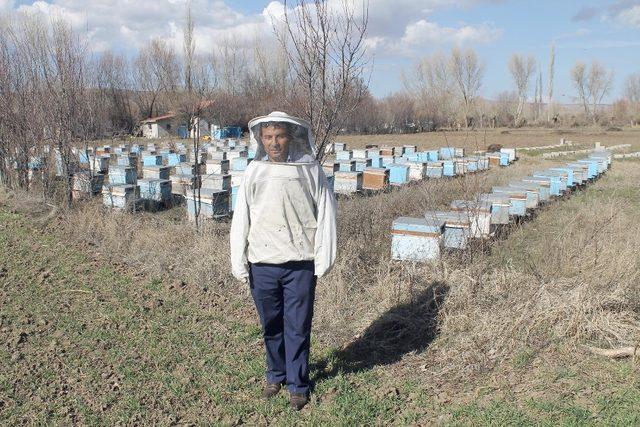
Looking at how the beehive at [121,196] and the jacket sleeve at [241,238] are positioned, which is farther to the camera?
the beehive at [121,196]

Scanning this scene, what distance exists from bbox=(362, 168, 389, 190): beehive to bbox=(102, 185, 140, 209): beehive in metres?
5.69

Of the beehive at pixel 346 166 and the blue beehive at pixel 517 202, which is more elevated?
the beehive at pixel 346 166

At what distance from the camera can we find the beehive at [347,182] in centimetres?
1235

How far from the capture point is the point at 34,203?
31.9ft

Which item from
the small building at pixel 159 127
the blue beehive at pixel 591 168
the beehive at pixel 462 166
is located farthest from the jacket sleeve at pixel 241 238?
the small building at pixel 159 127

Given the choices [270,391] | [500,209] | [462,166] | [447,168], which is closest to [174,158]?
[447,168]

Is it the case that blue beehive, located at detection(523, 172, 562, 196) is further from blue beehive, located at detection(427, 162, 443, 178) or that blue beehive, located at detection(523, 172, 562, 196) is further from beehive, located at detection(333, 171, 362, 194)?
beehive, located at detection(333, 171, 362, 194)

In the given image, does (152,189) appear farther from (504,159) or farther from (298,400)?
(504,159)

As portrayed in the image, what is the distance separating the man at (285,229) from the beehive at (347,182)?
29.7 feet

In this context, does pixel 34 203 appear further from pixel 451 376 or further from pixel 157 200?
pixel 451 376

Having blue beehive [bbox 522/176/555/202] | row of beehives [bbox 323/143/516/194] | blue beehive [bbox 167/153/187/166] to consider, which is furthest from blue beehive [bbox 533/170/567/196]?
blue beehive [bbox 167/153/187/166]

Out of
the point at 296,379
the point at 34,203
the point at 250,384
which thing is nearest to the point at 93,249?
the point at 34,203

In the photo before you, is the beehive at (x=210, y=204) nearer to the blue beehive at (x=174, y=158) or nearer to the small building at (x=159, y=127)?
the blue beehive at (x=174, y=158)

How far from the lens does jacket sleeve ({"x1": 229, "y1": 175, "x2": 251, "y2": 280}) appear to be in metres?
3.21
